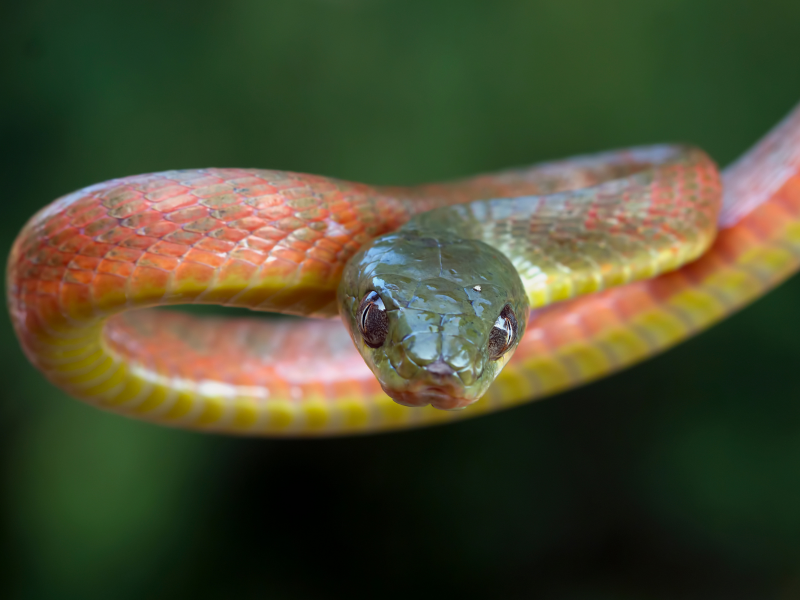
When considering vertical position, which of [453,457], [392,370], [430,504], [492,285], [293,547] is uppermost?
[492,285]

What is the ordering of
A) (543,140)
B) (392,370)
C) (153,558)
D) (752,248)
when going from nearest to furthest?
(392,370), (752,248), (153,558), (543,140)

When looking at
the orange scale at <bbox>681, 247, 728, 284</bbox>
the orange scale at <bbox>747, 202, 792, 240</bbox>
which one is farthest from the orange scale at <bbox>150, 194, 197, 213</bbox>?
the orange scale at <bbox>747, 202, 792, 240</bbox>

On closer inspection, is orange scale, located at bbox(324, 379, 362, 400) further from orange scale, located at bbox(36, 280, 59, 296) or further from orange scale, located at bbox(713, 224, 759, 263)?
orange scale, located at bbox(713, 224, 759, 263)

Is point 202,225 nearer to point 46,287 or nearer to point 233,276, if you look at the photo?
point 233,276

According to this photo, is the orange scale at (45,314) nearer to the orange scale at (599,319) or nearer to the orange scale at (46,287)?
the orange scale at (46,287)

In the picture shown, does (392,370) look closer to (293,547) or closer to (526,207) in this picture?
(526,207)

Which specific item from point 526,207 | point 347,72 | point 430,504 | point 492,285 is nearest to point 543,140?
point 347,72
